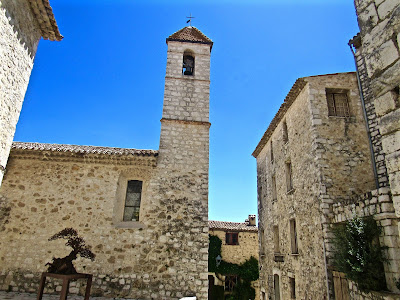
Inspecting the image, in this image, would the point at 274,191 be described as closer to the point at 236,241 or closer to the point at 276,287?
the point at 276,287

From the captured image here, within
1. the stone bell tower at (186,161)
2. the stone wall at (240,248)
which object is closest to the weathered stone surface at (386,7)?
the stone bell tower at (186,161)

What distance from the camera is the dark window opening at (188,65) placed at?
11500 millimetres

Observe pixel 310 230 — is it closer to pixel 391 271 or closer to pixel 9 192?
pixel 391 271

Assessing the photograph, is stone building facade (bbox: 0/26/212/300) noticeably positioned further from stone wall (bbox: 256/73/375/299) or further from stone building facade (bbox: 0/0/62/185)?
stone wall (bbox: 256/73/375/299)

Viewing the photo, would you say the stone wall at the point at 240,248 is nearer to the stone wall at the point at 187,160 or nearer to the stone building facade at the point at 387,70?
the stone wall at the point at 187,160

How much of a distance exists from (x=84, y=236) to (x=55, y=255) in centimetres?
96

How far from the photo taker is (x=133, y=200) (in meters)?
9.38

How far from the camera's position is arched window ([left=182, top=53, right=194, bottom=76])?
37.7ft

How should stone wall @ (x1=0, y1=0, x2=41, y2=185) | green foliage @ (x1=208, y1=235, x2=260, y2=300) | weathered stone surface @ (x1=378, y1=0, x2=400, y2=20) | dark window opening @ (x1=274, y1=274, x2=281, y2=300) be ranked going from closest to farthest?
weathered stone surface @ (x1=378, y1=0, x2=400, y2=20)
stone wall @ (x1=0, y1=0, x2=41, y2=185)
dark window opening @ (x1=274, y1=274, x2=281, y2=300)
green foliage @ (x1=208, y1=235, x2=260, y2=300)

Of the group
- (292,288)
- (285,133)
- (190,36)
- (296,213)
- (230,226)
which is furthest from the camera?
(230,226)

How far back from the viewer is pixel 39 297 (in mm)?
Result: 6219

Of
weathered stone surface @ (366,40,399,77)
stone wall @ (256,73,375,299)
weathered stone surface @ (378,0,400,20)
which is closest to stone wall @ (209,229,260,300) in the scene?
stone wall @ (256,73,375,299)

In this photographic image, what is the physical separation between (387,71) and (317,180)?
669cm

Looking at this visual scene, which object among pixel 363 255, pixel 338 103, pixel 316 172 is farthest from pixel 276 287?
pixel 338 103
